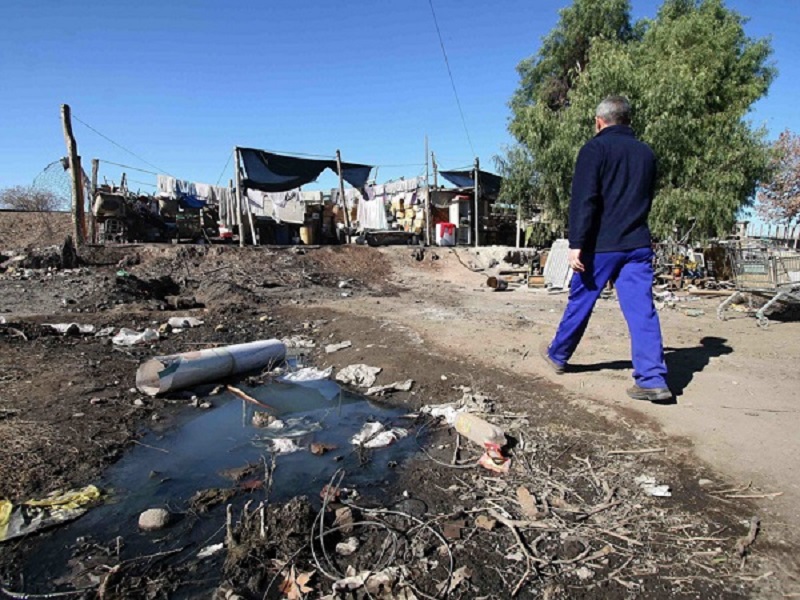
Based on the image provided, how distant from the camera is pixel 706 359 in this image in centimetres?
414

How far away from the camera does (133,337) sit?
18.3ft

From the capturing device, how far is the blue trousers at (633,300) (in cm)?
306

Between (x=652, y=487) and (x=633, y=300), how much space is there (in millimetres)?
1298

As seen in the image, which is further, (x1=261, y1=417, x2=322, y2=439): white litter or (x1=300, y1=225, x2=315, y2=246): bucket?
(x1=300, y1=225, x2=315, y2=246): bucket

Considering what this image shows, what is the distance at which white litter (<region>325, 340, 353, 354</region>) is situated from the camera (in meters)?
5.19

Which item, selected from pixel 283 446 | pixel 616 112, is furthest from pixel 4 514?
pixel 616 112

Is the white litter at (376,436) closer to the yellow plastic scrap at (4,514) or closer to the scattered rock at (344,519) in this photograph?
the scattered rock at (344,519)

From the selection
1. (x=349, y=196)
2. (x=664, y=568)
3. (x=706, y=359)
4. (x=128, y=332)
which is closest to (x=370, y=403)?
(x=664, y=568)

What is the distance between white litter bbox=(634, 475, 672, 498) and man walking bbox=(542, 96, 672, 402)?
2.99ft

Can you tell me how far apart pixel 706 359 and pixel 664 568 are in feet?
9.74

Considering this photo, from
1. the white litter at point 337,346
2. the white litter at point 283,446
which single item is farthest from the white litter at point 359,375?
the white litter at point 283,446

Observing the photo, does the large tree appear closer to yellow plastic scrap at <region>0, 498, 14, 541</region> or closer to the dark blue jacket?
the dark blue jacket

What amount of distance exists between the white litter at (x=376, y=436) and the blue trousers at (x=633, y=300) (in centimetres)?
145

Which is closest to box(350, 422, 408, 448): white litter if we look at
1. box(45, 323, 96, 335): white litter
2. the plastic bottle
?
the plastic bottle
